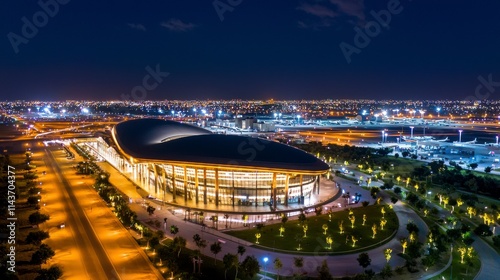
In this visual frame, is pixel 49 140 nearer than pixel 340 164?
No

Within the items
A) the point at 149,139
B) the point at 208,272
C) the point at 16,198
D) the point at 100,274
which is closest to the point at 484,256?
the point at 208,272

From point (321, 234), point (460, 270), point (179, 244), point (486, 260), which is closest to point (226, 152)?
point (321, 234)

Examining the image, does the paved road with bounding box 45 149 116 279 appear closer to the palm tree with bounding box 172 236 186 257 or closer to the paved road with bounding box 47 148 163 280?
the paved road with bounding box 47 148 163 280

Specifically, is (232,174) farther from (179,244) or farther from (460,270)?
(460,270)

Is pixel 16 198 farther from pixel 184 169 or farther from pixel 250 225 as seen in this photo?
pixel 250 225

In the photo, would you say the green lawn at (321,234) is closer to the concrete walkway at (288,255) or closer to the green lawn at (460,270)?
the concrete walkway at (288,255)

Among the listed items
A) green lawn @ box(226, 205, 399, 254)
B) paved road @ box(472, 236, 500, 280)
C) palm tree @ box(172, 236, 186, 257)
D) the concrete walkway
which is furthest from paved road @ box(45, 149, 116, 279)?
paved road @ box(472, 236, 500, 280)

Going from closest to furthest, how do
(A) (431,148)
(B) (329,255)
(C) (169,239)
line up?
1. (B) (329,255)
2. (C) (169,239)
3. (A) (431,148)
